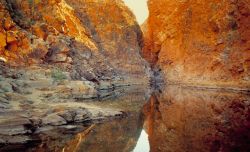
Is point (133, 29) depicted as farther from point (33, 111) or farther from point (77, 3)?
point (33, 111)

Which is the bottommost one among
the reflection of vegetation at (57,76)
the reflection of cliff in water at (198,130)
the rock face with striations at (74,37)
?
the reflection of cliff in water at (198,130)

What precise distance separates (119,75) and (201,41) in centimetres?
1851

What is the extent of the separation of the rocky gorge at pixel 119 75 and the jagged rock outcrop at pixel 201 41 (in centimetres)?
20

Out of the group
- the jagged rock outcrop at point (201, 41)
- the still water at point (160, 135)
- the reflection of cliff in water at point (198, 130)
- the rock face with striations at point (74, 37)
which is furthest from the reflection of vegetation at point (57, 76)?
the jagged rock outcrop at point (201, 41)

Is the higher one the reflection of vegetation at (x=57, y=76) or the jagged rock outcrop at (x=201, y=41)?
the jagged rock outcrop at (x=201, y=41)

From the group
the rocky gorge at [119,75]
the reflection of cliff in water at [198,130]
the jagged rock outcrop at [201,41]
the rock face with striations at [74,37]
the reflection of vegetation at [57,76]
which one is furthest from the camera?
the jagged rock outcrop at [201,41]

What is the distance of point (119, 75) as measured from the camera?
2057 inches

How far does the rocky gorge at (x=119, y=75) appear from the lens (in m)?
13.7

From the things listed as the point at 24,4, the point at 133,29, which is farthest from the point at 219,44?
the point at 24,4

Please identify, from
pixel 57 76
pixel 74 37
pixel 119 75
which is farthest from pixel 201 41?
pixel 57 76

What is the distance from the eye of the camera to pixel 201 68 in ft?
190

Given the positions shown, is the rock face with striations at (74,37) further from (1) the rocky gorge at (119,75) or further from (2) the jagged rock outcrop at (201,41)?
(2) the jagged rock outcrop at (201,41)

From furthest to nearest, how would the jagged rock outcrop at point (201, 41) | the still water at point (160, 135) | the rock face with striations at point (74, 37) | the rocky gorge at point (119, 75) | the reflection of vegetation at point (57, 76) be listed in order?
1. the jagged rock outcrop at point (201, 41)
2. the rock face with striations at point (74, 37)
3. the reflection of vegetation at point (57, 76)
4. the rocky gorge at point (119, 75)
5. the still water at point (160, 135)

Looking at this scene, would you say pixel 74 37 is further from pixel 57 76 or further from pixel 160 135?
pixel 160 135
